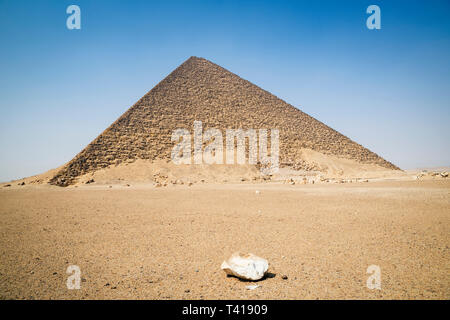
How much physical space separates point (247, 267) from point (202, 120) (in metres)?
42.3

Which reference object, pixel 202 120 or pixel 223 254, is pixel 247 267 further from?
pixel 202 120

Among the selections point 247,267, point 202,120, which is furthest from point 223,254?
point 202,120

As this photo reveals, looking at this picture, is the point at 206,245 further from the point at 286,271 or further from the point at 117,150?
the point at 117,150

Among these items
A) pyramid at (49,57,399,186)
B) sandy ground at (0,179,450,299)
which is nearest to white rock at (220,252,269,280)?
sandy ground at (0,179,450,299)

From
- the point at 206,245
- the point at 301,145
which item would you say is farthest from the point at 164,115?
the point at 206,245

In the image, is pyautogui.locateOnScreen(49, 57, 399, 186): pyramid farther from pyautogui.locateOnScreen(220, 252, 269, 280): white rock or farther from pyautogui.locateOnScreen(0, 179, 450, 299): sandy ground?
pyautogui.locateOnScreen(220, 252, 269, 280): white rock

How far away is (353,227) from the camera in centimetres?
569

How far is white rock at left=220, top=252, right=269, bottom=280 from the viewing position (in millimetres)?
2979

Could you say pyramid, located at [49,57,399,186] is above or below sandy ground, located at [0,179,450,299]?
above

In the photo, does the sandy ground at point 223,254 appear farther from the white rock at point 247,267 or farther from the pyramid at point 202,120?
the pyramid at point 202,120

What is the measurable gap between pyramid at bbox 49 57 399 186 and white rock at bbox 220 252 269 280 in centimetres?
2968

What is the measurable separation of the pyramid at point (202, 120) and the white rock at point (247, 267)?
97.4 ft

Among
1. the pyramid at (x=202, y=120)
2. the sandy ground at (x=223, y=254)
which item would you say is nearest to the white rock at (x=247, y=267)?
the sandy ground at (x=223, y=254)
